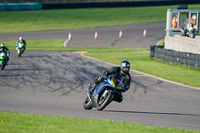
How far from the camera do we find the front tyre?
11484 millimetres

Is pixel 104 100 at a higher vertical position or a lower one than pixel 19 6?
lower

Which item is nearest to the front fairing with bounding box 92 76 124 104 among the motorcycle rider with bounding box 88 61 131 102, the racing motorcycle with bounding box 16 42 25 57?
the motorcycle rider with bounding box 88 61 131 102

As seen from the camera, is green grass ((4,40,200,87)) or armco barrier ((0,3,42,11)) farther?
armco barrier ((0,3,42,11))

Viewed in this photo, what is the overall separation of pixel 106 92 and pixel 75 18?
142ft

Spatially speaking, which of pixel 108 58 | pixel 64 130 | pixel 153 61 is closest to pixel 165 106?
pixel 64 130

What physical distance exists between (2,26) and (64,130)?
140 ft

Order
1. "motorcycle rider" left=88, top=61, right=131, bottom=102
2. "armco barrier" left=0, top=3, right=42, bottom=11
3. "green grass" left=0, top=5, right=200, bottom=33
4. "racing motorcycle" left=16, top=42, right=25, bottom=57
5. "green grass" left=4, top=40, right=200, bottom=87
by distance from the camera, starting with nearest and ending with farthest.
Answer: "motorcycle rider" left=88, top=61, right=131, bottom=102 < "green grass" left=4, top=40, right=200, bottom=87 < "racing motorcycle" left=16, top=42, right=25, bottom=57 < "green grass" left=0, top=5, right=200, bottom=33 < "armco barrier" left=0, top=3, right=42, bottom=11

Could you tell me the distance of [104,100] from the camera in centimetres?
1173

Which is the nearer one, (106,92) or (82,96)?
(106,92)

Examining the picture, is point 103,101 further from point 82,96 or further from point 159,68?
point 159,68

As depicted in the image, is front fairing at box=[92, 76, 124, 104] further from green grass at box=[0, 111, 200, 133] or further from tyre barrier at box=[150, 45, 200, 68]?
tyre barrier at box=[150, 45, 200, 68]

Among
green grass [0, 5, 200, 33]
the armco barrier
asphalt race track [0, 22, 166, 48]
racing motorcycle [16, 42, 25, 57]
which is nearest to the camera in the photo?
racing motorcycle [16, 42, 25, 57]

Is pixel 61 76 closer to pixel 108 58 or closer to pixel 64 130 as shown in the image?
pixel 108 58

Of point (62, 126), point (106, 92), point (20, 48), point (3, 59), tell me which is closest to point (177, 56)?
point (3, 59)
